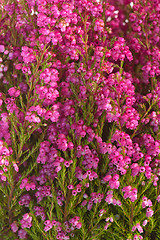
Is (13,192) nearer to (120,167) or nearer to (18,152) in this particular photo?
(18,152)

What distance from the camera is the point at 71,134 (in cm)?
167

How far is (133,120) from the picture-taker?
159 cm

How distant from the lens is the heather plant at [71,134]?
1.54 metres

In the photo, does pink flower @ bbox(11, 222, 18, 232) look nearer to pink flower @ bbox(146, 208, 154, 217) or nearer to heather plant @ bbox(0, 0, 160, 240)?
heather plant @ bbox(0, 0, 160, 240)

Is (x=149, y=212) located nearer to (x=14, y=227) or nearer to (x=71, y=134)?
(x=71, y=134)

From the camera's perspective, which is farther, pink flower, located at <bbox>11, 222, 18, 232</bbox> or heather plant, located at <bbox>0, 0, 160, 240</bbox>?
pink flower, located at <bbox>11, 222, 18, 232</bbox>

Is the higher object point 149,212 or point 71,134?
point 71,134

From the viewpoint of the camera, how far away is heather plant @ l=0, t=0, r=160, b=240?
5.05 feet

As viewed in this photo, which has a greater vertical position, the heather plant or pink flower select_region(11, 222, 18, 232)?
the heather plant

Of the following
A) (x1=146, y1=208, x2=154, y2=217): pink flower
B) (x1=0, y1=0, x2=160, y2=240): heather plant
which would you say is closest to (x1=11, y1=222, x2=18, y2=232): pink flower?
(x1=0, y1=0, x2=160, y2=240): heather plant

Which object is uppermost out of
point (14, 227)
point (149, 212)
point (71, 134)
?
point (71, 134)

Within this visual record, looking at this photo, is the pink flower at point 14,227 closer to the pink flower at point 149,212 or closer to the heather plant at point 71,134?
the heather plant at point 71,134

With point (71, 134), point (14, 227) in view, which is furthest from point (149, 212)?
point (14, 227)

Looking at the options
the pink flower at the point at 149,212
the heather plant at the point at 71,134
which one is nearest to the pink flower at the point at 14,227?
the heather plant at the point at 71,134
